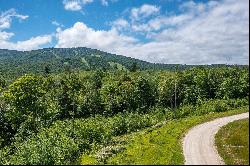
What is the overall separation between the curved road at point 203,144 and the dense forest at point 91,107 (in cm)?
1414

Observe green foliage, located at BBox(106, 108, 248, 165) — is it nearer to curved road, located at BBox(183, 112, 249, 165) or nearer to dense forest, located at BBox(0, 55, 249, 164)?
curved road, located at BBox(183, 112, 249, 165)

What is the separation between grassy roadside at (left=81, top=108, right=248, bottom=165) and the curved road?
46.4 inches

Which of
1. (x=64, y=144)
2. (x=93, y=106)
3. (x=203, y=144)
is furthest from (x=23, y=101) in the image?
(x=203, y=144)

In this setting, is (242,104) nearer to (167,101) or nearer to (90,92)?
(167,101)

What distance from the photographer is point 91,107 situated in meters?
139

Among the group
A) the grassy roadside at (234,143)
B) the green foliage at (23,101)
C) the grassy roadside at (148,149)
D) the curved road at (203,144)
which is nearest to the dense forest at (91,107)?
the green foliage at (23,101)

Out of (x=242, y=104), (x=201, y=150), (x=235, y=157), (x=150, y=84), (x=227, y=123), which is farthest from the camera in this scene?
(x=150, y=84)

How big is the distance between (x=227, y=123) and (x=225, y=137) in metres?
10.7

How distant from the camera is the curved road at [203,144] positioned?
162 feet

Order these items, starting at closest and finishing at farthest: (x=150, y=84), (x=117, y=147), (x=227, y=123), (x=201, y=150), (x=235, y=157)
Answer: (x=235, y=157) → (x=201, y=150) → (x=117, y=147) → (x=227, y=123) → (x=150, y=84)

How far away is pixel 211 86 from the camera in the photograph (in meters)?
132

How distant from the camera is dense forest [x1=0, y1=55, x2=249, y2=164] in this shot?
206ft

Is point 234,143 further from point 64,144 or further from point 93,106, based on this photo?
point 93,106

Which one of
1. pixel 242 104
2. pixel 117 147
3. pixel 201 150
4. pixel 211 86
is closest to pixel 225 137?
pixel 201 150
